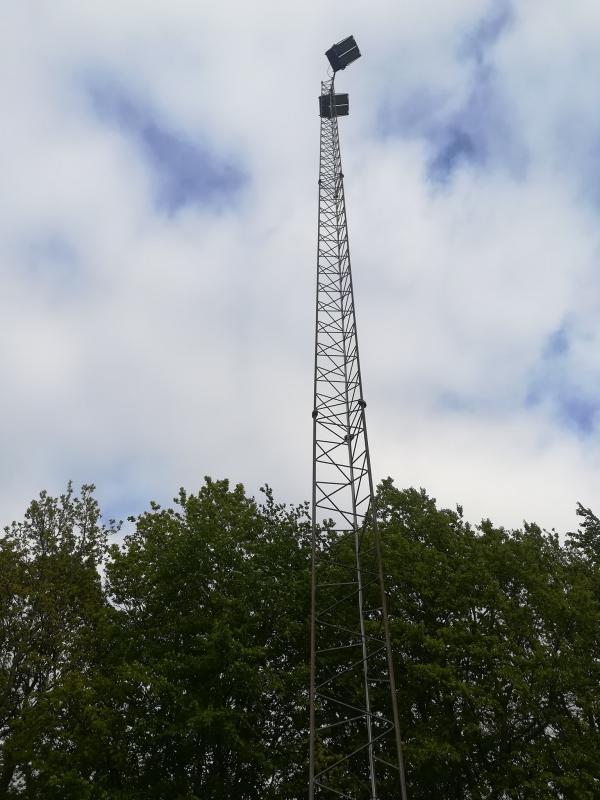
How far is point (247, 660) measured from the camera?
678 inches

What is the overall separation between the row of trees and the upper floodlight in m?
15.3

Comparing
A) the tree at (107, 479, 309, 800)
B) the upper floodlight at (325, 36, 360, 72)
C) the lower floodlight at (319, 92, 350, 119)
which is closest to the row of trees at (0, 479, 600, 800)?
the tree at (107, 479, 309, 800)

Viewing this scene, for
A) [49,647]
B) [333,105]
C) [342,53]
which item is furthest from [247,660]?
[342,53]

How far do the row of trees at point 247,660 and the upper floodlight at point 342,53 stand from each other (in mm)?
15325

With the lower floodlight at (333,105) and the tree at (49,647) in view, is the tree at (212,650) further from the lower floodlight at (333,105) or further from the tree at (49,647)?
the lower floodlight at (333,105)

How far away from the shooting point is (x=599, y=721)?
57.0ft

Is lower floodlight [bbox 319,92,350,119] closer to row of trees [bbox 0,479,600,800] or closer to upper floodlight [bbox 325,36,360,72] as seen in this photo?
upper floodlight [bbox 325,36,360,72]

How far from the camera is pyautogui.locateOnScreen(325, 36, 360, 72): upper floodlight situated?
20391 mm

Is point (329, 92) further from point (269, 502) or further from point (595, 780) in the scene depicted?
point (595, 780)

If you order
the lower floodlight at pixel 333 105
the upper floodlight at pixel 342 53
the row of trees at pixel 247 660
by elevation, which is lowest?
the row of trees at pixel 247 660

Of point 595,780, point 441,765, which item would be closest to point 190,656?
point 441,765

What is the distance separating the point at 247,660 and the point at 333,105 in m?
17.7

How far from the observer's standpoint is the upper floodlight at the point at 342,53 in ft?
66.9

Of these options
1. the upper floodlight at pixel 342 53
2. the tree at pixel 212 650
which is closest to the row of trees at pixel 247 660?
the tree at pixel 212 650
